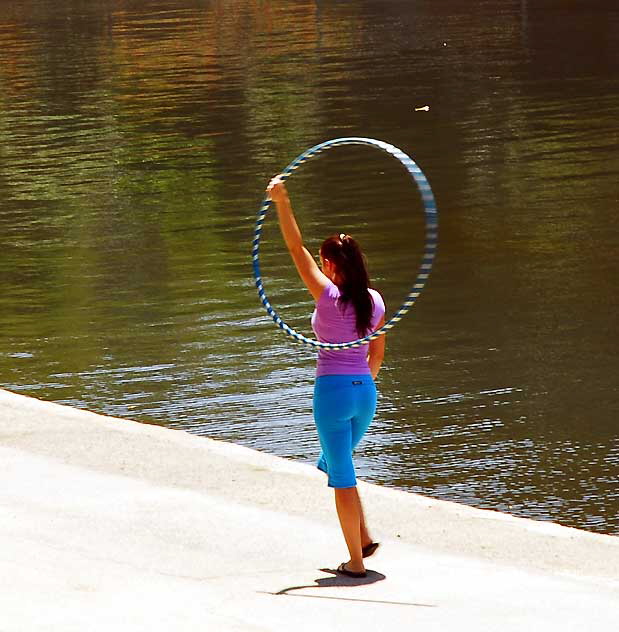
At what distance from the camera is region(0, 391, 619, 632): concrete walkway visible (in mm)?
6074

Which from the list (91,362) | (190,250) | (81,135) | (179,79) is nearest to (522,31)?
(179,79)

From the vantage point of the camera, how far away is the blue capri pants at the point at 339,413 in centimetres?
683

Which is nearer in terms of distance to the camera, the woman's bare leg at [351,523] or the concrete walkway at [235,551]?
the concrete walkway at [235,551]

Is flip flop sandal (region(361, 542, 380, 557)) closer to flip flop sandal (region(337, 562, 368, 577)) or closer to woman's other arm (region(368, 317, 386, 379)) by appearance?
flip flop sandal (region(337, 562, 368, 577))

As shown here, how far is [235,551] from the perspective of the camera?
7219 millimetres

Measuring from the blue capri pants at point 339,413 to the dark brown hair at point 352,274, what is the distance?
24cm

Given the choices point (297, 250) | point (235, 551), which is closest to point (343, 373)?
point (297, 250)

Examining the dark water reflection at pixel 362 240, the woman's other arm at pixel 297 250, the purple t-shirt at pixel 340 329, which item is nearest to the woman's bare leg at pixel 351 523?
the purple t-shirt at pixel 340 329

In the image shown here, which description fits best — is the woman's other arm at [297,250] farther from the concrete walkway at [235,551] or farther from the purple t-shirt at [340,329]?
the concrete walkway at [235,551]

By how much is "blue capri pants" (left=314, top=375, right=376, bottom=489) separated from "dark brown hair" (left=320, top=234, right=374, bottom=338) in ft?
0.80

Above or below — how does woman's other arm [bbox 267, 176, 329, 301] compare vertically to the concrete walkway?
above

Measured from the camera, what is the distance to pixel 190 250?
17078 mm

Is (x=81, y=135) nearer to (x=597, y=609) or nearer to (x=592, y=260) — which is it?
(x=592, y=260)

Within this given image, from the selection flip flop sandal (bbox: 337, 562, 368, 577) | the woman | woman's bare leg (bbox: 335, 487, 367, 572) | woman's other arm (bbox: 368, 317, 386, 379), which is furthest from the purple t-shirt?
flip flop sandal (bbox: 337, 562, 368, 577)
